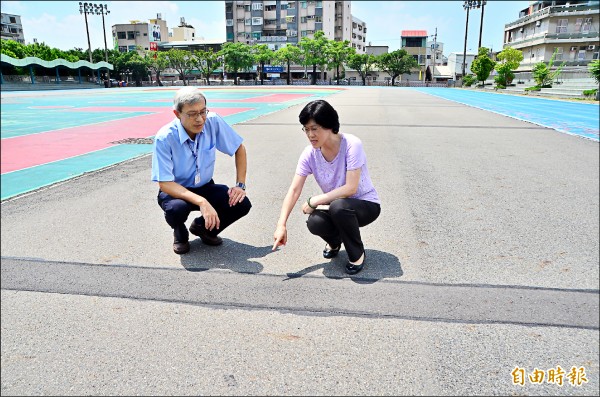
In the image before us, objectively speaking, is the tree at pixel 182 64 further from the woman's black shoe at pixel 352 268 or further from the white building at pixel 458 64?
the white building at pixel 458 64

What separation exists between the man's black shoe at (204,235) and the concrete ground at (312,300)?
3.9 inches

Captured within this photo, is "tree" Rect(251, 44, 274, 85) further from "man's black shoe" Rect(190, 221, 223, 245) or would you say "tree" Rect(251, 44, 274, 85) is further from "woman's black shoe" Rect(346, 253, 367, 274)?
"woman's black shoe" Rect(346, 253, 367, 274)

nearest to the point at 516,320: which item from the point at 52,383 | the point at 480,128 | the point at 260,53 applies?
the point at 52,383

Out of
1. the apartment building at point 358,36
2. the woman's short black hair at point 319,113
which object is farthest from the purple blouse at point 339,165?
the apartment building at point 358,36

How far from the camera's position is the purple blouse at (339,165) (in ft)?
7.59

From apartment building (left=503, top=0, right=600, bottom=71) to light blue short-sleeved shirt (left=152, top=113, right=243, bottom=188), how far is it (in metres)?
1.59

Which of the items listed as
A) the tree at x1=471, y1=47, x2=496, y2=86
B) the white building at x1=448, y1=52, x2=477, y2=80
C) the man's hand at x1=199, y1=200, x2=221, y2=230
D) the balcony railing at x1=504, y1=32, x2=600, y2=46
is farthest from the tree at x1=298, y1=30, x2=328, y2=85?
the balcony railing at x1=504, y1=32, x2=600, y2=46

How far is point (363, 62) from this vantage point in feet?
191

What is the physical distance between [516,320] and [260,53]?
194 ft

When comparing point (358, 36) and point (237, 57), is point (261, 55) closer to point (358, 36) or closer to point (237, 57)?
point (237, 57)

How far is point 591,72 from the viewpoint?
143cm

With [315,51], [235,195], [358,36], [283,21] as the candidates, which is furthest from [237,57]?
[235,195]

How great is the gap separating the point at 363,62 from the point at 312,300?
5943 cm

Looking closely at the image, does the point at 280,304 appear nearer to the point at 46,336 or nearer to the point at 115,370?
the point at 115,370
